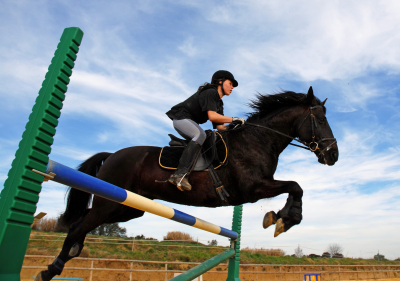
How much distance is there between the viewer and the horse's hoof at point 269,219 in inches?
119

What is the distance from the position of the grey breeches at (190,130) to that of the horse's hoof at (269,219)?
107cm

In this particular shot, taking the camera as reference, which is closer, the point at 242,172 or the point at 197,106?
the point at 242,172

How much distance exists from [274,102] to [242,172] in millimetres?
1192

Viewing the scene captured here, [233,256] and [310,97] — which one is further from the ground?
[310,97]

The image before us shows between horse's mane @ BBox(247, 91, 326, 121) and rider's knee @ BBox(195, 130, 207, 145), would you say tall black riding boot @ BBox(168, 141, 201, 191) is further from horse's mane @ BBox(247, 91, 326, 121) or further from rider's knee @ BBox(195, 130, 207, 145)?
horse's mane @ BBox(247, 91, 326, 121)

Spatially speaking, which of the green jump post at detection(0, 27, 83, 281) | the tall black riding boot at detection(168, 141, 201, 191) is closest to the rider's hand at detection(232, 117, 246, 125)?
the tall black riding boot at detection(168, 141, 201, 191)

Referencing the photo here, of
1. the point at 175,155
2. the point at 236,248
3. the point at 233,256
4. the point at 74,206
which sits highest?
the point at 175,155

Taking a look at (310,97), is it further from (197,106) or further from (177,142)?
(177,142)

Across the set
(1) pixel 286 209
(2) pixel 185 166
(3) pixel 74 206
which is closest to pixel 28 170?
(2) pixel 185 166

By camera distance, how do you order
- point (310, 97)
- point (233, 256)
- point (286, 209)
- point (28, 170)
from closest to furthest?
point (28, 170)
point (286, 209)
point (310, 97)
point (233, 256)

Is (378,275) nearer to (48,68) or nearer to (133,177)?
(133,177)

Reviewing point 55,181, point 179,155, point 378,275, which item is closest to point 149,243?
point 378,275

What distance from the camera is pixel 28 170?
41.2 inches

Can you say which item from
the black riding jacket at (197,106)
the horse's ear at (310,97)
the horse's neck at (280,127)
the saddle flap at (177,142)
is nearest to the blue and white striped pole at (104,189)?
the saddle flap at (177,142)
